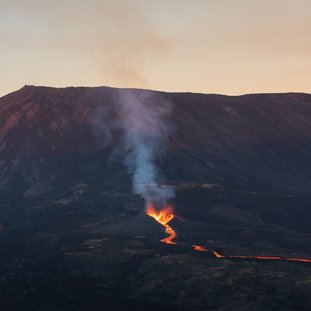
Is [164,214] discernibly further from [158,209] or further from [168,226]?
[168,226]

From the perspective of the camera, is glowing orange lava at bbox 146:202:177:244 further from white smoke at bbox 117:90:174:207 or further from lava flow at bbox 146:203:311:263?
white smoke at bbox 117:90:174:207

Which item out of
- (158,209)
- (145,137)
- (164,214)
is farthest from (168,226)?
(145,137)

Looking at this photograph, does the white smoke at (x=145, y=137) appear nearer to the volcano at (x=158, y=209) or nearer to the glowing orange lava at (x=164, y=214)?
the volcano at (x=158, y=209)

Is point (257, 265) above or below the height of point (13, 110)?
below

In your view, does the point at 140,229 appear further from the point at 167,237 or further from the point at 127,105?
the point at 127,105

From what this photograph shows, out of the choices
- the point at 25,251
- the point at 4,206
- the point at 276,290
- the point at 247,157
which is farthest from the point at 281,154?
the point at 276,290

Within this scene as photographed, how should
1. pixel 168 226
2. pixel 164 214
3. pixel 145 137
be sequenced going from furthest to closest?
pixel 145 137
pixel 164 214
pixel 168 226

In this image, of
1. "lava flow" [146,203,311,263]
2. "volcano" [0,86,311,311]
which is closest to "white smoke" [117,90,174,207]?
"volcano" [0,86,311,311]

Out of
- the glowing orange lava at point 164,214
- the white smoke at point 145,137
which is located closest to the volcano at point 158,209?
the glowing orange lava at point 164,214
